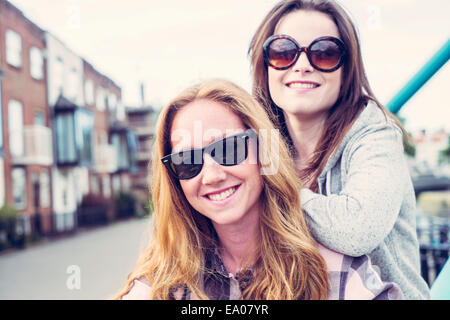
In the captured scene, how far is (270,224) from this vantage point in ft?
2.87

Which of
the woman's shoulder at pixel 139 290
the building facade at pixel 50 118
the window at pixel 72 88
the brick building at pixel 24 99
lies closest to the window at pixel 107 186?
the building facade at pixel 50 118

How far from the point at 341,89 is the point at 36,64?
66.8 inches

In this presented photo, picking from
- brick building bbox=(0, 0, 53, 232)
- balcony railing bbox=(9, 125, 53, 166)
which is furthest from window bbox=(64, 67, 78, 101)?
balcony railing bbox=(9, 125, 53, 166)

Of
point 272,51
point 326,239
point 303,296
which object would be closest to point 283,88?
point 272,51

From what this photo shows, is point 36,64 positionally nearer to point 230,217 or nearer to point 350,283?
point 230,217

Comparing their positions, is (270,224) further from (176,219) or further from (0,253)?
(0,253)

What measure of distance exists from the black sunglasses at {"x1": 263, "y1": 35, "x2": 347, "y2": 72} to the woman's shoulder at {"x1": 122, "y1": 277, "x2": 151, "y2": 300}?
0.58m

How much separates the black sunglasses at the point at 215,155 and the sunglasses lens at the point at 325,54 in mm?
213

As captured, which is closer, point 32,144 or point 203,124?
point 203,124

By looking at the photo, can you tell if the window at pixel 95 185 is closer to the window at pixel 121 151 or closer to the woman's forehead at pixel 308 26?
the window at pixel 121 151

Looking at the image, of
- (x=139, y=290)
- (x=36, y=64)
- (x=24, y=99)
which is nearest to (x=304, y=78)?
(x=139, y=290)

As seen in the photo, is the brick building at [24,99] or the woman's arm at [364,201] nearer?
the woman's arm at [364,201]

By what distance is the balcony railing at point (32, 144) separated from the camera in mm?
1972

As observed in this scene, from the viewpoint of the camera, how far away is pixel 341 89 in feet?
2.94
